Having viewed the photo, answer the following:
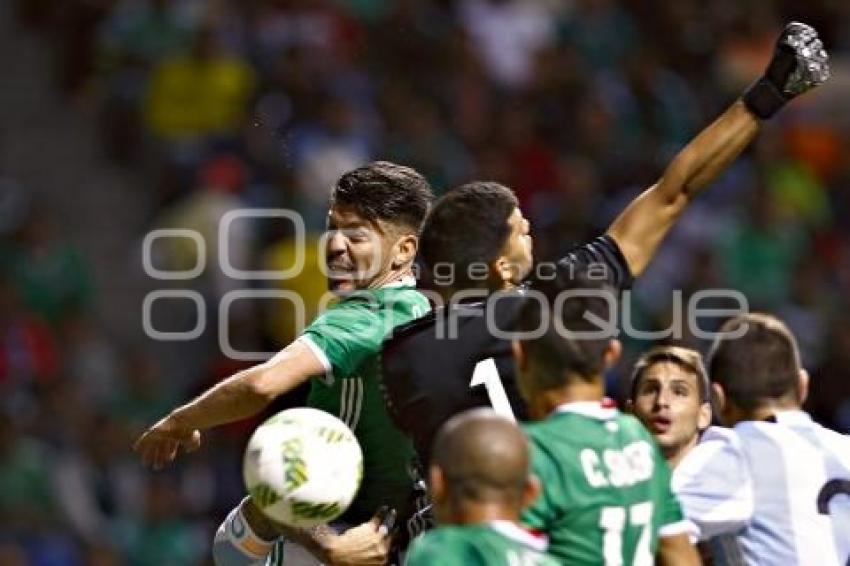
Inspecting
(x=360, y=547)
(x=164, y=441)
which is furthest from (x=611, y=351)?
(x=164, y=441)

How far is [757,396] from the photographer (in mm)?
6660

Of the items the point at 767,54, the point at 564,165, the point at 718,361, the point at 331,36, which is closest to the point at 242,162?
the point at 331,36

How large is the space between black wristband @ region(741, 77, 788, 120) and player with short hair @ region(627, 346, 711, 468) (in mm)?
1063

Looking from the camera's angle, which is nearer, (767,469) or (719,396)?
(767,469)

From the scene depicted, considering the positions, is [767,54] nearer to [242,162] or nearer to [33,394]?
[242,162]

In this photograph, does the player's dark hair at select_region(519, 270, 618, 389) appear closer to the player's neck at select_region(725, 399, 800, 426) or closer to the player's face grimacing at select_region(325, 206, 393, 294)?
the player's neck at select_region(725, 399, 800, 426)

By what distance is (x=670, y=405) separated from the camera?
716cm

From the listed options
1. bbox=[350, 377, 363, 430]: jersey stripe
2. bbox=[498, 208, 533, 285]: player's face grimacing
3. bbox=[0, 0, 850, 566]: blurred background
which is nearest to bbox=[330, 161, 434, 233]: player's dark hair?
bbox=[350, 377, 363, 430]: jersey stripe

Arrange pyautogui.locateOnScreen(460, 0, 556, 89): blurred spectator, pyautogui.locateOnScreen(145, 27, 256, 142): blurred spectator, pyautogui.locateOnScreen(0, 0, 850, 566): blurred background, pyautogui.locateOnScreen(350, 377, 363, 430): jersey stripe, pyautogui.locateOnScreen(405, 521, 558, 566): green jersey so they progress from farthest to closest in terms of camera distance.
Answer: pyautogui.locateOnScreen(460, 0, 556, 89): blurred spectator, pyautogui.locateOnScreen(145, 27, 256, 142): blurred spectator, pyautogui.locateOnScreen(0, 0, 850, 566): blurred background, pyautogui.locateOnScreen(350, 377, 363, 430): jersey stripe, pyautogui.locateOnScreen(405, 521, 558, 566): green jersey

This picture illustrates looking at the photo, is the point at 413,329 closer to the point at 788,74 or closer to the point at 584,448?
the point at 584,448

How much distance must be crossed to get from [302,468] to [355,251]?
108 centimetres

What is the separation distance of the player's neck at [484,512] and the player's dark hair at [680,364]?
194 cm

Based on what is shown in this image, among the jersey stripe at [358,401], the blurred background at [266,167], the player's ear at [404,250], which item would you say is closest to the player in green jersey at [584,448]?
the jersey stripe at [358,401]

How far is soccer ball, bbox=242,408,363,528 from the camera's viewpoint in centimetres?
626
